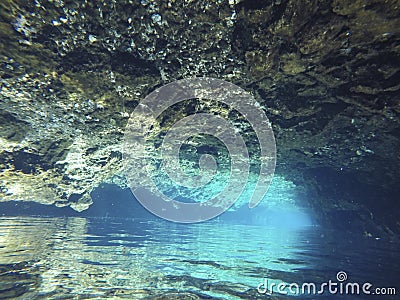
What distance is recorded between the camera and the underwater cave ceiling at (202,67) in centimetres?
484

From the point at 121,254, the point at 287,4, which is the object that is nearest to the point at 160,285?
the point at 121,254

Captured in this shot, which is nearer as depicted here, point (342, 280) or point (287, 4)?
point (287, 4)

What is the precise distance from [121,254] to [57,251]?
1.56 m

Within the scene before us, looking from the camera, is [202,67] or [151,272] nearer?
[151,272]

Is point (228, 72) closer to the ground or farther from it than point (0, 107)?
farther from it

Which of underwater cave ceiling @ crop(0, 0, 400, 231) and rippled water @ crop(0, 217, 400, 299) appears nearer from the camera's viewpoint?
rippled water @ crop(0, 217, 400, 299)

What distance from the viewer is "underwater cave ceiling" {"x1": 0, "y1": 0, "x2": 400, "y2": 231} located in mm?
4840

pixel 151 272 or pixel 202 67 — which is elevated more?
pixel 202 67

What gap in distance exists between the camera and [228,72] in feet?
21.5

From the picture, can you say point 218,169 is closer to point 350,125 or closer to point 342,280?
point 350,125

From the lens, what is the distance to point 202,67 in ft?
21.0

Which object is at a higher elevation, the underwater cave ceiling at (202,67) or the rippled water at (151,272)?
the underwater cave ceiling at (202,67)

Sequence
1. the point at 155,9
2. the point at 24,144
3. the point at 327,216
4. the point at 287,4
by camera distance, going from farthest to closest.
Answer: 1. the point at 327,216
2. the point at 24,144
3. the point at 155,9
4. the point at 287,4

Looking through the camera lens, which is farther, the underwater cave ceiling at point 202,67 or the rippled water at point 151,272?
the underwater cave ceiling at point 202,67
